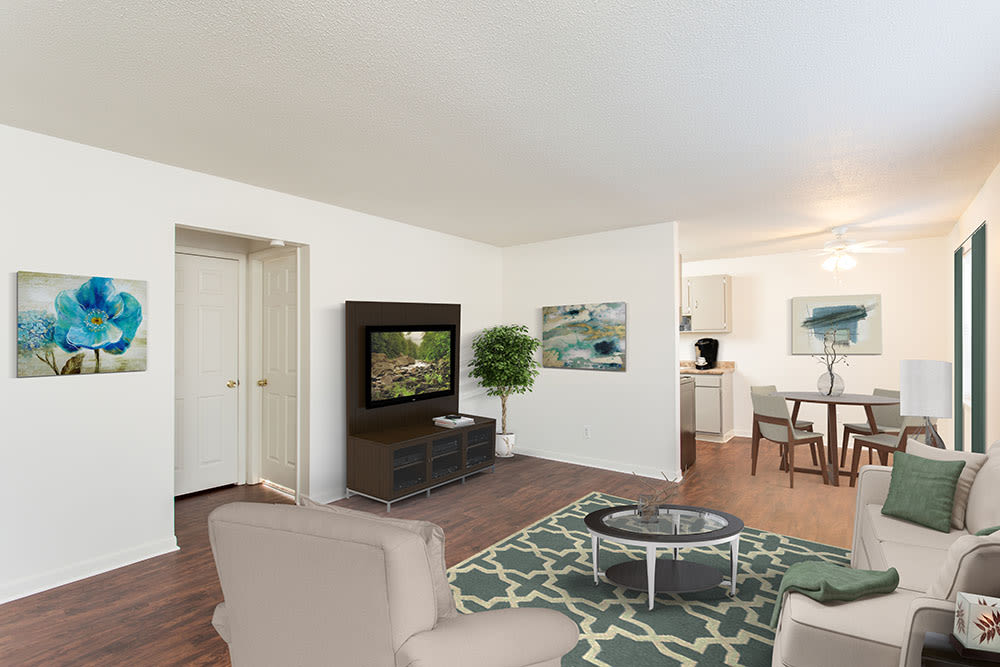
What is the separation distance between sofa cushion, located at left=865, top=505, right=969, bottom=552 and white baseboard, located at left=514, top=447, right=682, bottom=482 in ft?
7.90

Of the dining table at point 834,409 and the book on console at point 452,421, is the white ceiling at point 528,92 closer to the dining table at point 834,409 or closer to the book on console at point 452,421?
the dining table at point 834,409

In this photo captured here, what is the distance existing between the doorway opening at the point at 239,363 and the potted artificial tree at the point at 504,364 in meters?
2.08

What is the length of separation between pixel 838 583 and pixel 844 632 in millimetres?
254

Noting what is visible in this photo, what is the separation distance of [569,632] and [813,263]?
678cm

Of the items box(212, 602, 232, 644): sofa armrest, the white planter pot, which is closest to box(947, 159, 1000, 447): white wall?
the white planter pot

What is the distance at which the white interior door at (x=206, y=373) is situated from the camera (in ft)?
15.5

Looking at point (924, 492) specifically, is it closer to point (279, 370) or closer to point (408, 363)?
point (408, 363)

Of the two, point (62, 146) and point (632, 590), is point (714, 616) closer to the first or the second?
point (632, 590)

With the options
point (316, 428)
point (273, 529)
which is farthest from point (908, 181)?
point (316, 428)

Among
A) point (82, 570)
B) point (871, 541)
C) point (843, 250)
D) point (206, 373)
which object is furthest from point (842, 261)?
point (82, 570)

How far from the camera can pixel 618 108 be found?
2666mm

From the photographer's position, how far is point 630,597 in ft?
9.54

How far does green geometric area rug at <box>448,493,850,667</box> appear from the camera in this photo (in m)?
2.40

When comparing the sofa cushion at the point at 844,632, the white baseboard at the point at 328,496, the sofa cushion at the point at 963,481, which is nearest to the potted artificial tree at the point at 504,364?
the white baseboard at the point at 328,496
